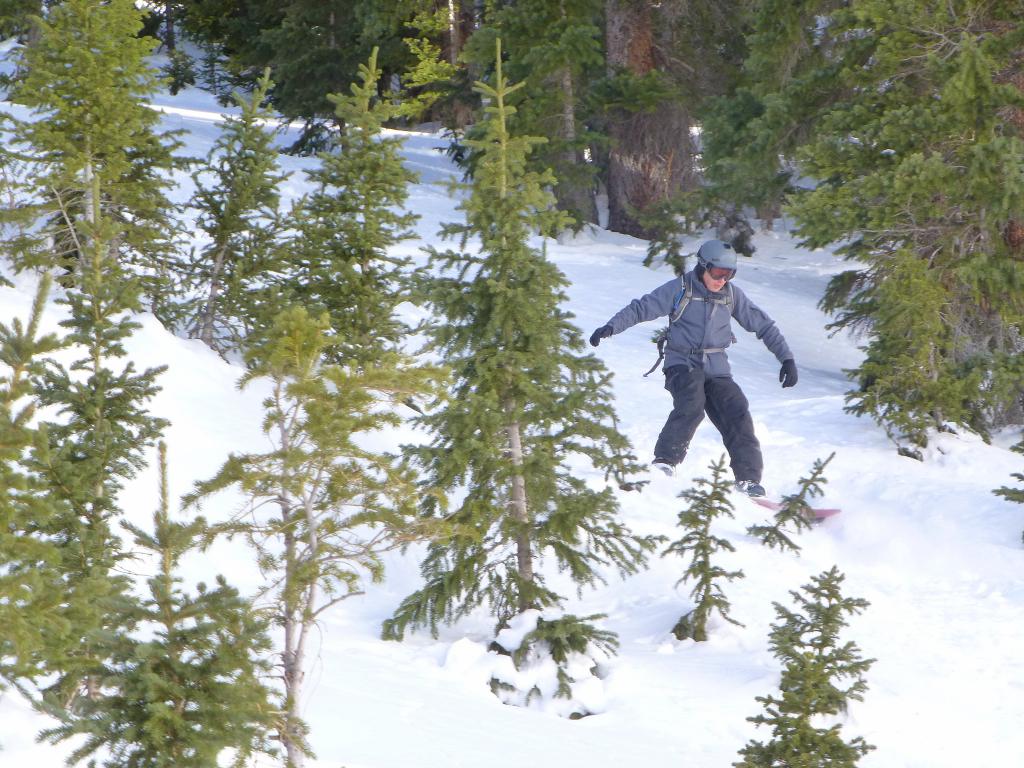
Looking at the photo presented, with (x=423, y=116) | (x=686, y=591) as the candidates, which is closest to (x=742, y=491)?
(x=686, y=591)

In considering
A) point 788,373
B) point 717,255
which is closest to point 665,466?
point 788,373

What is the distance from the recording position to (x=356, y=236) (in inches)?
506

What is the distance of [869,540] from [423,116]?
26.0 meters

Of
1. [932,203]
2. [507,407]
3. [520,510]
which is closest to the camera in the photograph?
[507,407]

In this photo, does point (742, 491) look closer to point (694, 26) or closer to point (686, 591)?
point (686, 591)

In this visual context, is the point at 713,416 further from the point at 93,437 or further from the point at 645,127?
the point at 645,127

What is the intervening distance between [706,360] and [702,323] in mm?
332

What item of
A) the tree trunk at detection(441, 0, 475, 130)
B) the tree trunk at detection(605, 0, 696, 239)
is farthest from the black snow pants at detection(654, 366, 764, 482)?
the tree trunk at detection(441, 0, 475, 130)

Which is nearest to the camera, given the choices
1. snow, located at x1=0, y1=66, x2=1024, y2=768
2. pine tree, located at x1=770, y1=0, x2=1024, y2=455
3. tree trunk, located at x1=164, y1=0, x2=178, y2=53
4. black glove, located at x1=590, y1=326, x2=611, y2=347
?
snow, located at x1=0, y1=66, x2=1024, y2=768

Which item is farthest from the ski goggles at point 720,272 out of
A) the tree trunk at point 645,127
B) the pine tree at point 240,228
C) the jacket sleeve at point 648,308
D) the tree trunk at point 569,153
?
the tree trunk at point 645,127

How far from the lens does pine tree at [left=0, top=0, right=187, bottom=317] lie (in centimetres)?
1305

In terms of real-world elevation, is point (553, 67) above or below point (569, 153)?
above

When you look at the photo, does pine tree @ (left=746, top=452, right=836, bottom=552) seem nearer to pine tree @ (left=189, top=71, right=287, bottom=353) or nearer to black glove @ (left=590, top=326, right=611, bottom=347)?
black glove @ (left=590, top=326, right=611, bottom=347)

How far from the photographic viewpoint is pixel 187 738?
14.4 feet
